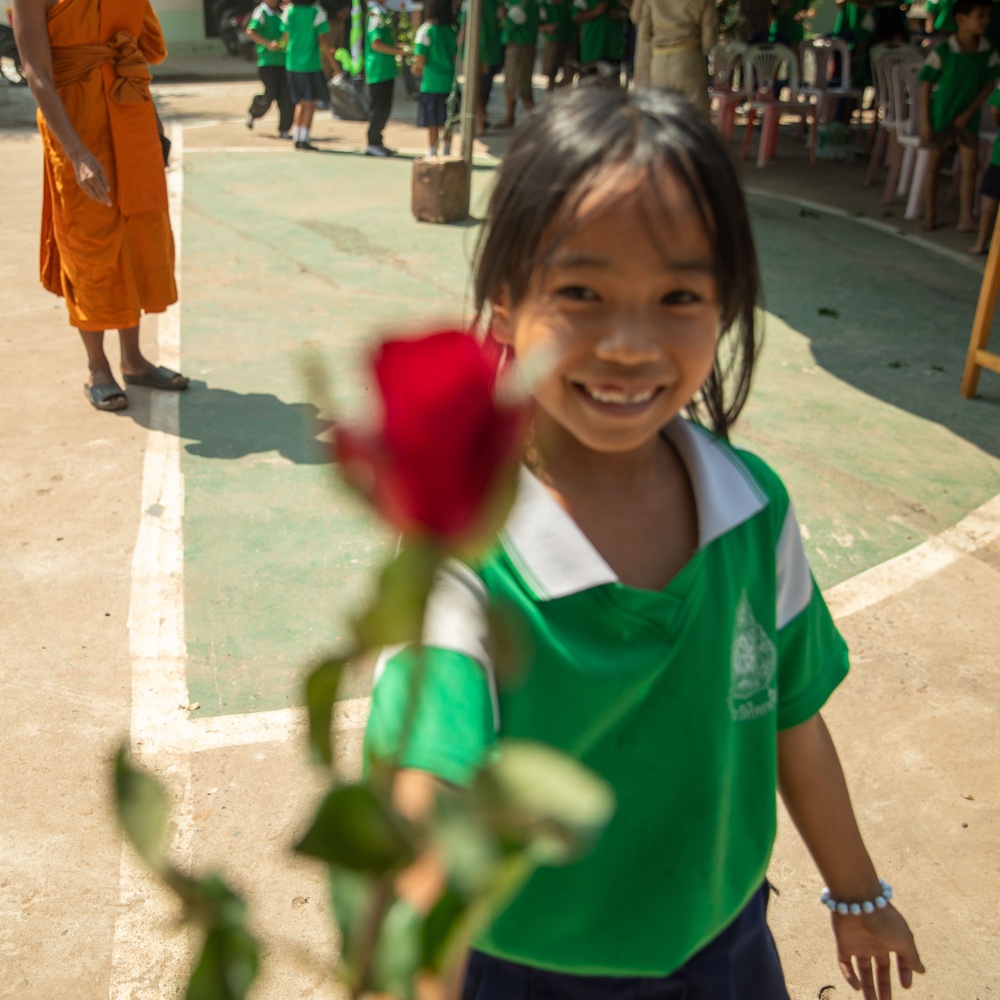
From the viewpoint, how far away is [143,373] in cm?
467

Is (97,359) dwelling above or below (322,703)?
below

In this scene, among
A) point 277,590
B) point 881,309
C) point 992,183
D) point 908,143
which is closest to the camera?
point 277,590

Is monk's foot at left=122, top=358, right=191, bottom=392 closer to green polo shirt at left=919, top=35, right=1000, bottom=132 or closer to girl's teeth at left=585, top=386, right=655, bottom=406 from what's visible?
girl's teeth at left=585, top=386, right=655, bottom=406

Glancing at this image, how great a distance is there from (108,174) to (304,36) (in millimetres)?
7285

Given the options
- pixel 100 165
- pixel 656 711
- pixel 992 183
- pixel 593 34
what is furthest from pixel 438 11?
pixel 656 711

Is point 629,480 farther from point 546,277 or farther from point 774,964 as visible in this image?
point 774,964

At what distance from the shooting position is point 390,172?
9750 mm

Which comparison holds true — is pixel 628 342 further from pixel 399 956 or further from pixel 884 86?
pixel 884 86

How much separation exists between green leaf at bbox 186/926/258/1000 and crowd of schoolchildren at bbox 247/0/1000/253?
23.3 feet

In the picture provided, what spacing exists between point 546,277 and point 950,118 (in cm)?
806

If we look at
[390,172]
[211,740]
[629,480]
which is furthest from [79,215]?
[390,172]

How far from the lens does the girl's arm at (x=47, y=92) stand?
374cm

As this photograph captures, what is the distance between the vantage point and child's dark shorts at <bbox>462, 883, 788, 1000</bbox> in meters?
1.14

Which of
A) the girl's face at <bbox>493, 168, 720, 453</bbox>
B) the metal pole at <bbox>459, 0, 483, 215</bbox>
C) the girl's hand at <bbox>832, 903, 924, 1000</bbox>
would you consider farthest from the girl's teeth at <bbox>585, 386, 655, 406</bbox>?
the metal pole at <bbox>459, 0, 483, 215</bbox>
